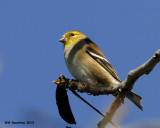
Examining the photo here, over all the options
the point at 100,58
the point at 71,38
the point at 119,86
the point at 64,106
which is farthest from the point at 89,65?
the point at 119,86

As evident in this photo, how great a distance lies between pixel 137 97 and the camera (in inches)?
172

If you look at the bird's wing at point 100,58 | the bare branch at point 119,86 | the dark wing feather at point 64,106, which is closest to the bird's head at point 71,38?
the bird's wing at point 100,58

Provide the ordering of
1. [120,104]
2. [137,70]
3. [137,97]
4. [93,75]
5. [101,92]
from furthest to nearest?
[93,75] < [137,97] < [101,92] < [120,104] < [137,70]

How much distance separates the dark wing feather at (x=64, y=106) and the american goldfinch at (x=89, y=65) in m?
1.32

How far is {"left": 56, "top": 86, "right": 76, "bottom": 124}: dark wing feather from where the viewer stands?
3.90 meters

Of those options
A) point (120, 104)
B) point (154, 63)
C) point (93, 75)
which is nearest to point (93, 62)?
point (93, 75)

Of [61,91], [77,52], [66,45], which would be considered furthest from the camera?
[66,45]

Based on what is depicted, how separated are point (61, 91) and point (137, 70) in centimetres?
143

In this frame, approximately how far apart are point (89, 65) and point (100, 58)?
516mm

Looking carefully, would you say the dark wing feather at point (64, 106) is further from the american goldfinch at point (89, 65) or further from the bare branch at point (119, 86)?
the american goldfinch at point (89, 65)

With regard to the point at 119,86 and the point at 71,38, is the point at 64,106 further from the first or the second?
the point at 71,38

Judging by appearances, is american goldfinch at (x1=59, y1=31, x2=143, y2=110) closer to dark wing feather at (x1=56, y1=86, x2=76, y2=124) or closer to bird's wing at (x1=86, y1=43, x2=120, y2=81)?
bird's wing at (x1=86, y1=43, x2=120, y2=81)

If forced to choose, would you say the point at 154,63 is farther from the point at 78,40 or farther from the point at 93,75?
the point at 78,40

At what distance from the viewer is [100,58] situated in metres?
6.23
